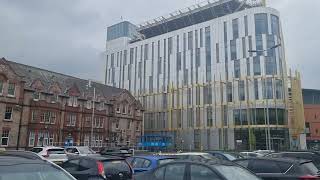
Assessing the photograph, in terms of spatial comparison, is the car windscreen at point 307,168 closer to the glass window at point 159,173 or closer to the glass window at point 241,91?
the glass window at point 159,173

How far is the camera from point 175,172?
820cm

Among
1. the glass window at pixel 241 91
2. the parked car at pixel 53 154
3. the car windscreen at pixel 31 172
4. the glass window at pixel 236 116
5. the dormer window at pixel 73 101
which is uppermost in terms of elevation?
the glass window at pixel 241 91

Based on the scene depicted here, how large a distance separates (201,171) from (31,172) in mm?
3853

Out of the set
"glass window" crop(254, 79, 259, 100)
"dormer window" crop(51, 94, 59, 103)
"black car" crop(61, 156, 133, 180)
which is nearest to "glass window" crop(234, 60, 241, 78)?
"glass window" crop(254, 79, 259, 100)

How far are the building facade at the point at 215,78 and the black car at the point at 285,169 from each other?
1685 inches

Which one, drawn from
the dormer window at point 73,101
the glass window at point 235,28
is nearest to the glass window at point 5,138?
the dormer window at point 73,101

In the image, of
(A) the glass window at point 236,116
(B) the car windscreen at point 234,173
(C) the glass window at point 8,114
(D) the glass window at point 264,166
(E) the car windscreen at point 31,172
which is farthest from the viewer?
(A) the glass window at point 236,116

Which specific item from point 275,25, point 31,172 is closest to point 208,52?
point 275,25

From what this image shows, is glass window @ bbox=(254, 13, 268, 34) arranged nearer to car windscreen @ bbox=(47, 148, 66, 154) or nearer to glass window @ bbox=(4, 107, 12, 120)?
glass window @ bbox=(4, 107, 12, 120)

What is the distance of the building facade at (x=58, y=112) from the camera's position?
44719 mm

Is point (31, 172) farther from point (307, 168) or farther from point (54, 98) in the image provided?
point (54, 98)

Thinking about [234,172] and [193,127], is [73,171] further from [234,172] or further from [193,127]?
[193,127]

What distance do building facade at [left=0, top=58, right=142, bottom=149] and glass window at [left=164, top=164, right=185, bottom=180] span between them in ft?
133

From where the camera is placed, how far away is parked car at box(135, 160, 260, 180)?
24.6 ft
